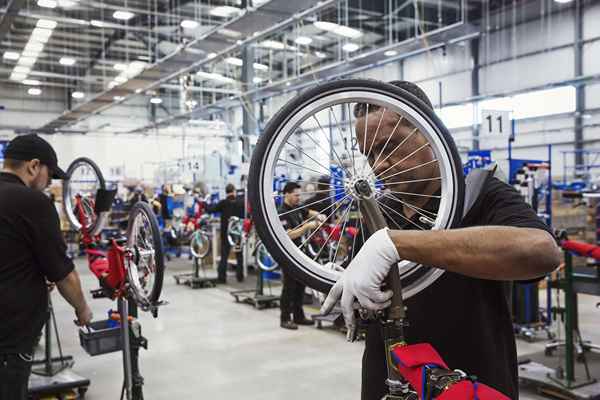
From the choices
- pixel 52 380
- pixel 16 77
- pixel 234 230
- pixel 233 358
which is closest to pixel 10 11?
pixel 234 230

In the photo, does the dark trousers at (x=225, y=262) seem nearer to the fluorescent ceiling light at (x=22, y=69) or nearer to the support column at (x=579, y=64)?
the support column at (x=579, y=64)

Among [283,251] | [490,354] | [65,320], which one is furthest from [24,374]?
[65,320]

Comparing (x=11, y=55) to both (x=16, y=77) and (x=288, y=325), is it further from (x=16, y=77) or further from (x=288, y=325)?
(x=288, y=325)

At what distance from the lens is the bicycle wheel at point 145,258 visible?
2746 mm

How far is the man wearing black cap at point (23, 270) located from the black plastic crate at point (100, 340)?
806mm

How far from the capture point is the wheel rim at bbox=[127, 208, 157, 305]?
2791 mm

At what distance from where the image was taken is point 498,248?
89 cm

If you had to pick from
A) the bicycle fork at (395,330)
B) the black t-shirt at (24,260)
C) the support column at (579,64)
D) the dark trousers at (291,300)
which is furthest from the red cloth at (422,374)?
the support column at (579,64)

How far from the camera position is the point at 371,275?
0.92m

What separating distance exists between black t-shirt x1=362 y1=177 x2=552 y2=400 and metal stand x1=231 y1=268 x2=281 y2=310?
19.8 feet

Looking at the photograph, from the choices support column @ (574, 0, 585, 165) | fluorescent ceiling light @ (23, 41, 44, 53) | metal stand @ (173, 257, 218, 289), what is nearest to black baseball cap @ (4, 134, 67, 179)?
metal stand @ (173, 257, 218, 289)

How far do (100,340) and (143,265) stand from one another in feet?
1.99

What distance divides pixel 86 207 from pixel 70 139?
16366 mm

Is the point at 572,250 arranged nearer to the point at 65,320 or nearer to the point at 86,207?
the point at 86,207
